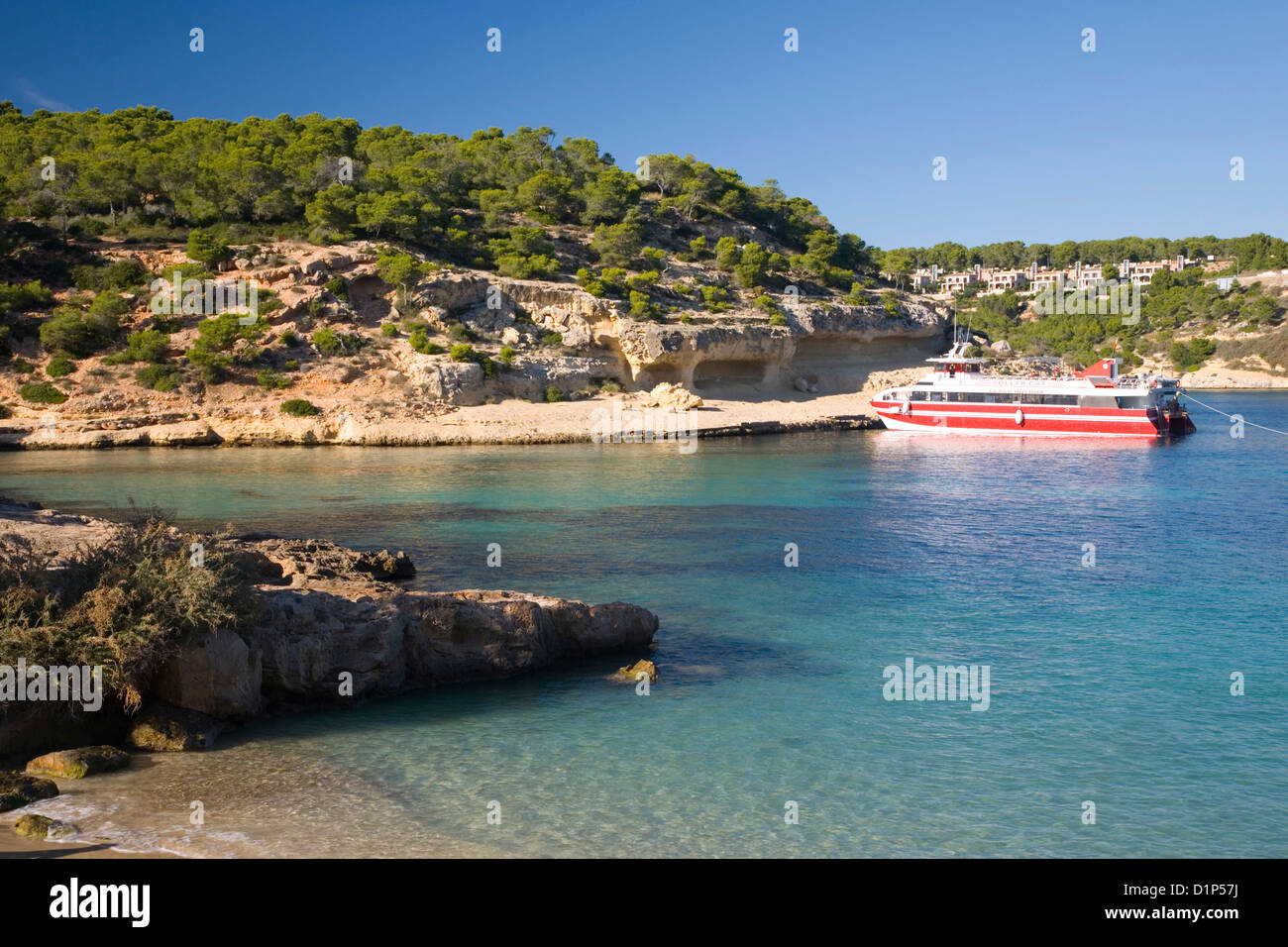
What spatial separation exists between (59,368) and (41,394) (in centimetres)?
177

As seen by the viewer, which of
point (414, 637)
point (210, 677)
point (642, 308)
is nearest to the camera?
point (210, 677)

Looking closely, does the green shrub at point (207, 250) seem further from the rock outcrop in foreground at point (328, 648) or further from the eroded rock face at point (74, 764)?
the eroded rock face at point (74, 764)

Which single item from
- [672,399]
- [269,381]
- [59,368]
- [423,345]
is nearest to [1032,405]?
[672,399]

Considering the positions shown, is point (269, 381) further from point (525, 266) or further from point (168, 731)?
point (168, 731)

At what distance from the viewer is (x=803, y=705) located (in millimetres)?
12266

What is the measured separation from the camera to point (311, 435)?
1713 inches

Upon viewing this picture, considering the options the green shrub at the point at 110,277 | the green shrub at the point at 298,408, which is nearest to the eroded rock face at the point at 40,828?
the green shrub at the point at 298,408

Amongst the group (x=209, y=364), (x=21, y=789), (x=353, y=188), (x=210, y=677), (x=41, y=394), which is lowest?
(x=21, y=789)

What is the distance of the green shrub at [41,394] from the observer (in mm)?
42281

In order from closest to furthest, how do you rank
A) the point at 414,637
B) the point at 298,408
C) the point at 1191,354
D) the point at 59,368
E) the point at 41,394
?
the point at 414,637 → the point at 41,394 → the point at 59,368 → the point at 298,408 → the point at 1191,354

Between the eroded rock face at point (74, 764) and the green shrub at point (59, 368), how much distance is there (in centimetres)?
3977

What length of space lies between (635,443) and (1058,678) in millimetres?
34954

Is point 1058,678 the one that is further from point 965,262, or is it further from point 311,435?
point 965,262

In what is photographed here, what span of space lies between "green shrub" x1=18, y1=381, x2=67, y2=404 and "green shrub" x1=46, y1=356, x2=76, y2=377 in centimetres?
94
